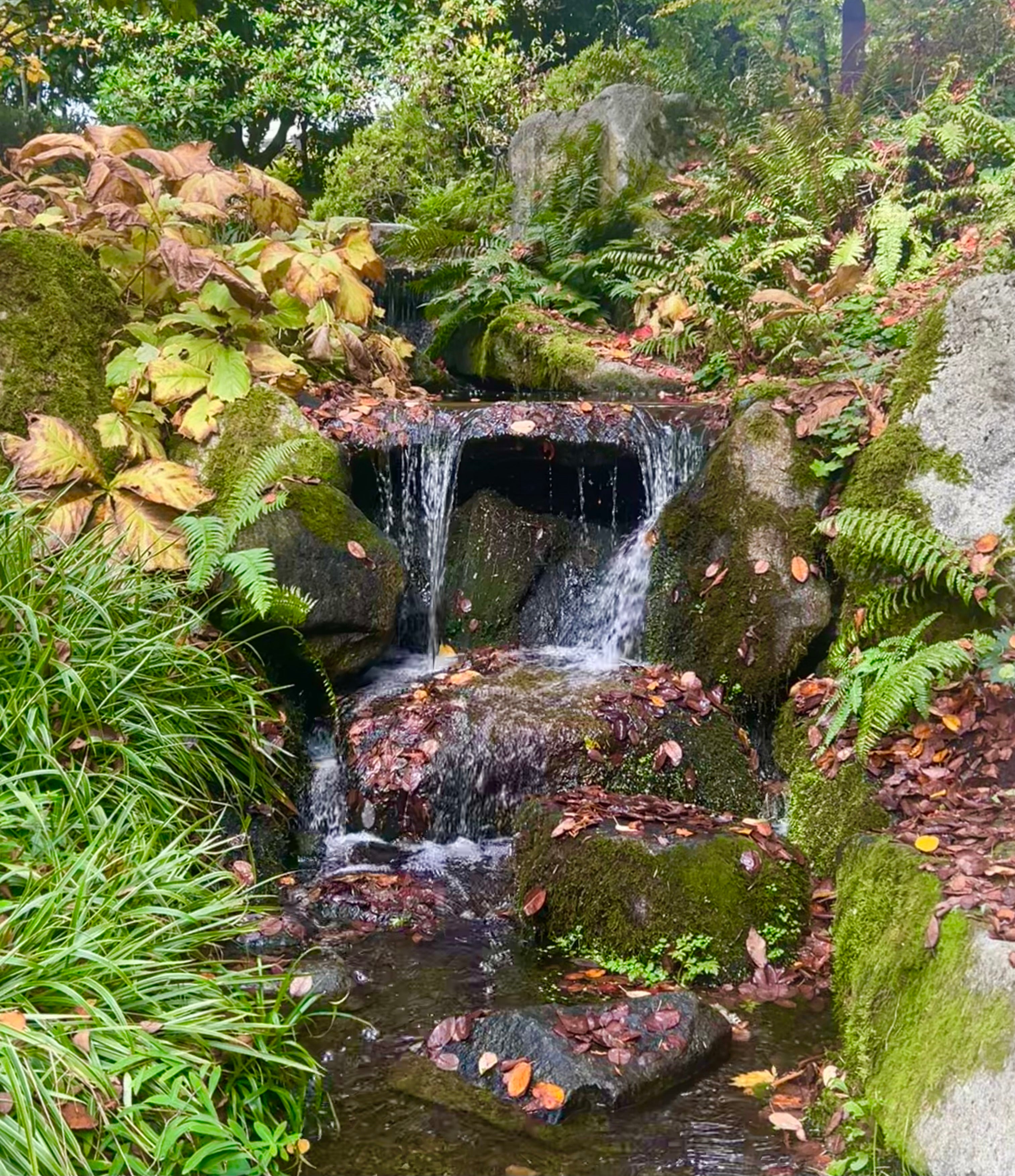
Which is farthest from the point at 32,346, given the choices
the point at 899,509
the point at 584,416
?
the point at 899,509

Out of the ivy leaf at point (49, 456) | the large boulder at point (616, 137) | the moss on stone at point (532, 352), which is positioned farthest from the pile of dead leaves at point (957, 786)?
the large boulder at point (616, 137)

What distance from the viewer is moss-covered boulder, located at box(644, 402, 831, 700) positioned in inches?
225

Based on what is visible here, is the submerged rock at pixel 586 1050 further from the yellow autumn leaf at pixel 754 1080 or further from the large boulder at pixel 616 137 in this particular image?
the large boulder at pixel 616 137

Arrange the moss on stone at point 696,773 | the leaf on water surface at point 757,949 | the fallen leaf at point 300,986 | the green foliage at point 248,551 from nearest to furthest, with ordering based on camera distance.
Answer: the fallen leaf at point 300,986, the leaf on water surface at point 757,949, the green foliage at point 248,551, the moss on stone at point 696,773

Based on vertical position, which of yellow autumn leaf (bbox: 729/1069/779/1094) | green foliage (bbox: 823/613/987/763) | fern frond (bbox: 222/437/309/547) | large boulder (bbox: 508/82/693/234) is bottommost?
yellow autumn leaf (bbox: 729/1069/779/1094)

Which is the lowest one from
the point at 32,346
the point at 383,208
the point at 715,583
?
the point at 715,583

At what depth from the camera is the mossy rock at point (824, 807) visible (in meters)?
4.64

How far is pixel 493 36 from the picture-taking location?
15.2m

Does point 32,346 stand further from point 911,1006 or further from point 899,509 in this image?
point 911,1006

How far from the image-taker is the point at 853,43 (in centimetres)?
1300

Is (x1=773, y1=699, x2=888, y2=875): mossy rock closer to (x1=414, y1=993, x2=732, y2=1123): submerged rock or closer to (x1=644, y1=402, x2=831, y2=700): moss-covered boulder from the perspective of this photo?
(x1=644, y1=402, x2=831, y2=700): moss-covered boulder

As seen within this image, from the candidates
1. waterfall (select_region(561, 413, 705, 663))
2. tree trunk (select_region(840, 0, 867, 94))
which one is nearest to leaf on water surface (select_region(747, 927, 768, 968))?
waterfall (select_region(561, 413, 705, 663))

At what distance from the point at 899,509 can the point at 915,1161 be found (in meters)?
3.05

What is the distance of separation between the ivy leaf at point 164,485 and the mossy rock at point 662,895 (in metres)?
2.63
